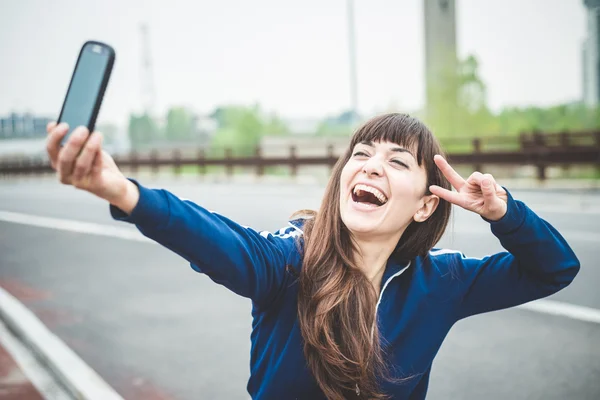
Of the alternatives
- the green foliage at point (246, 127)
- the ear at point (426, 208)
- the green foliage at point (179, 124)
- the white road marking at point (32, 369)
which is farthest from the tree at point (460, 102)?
the green foliage at point (179, 124)

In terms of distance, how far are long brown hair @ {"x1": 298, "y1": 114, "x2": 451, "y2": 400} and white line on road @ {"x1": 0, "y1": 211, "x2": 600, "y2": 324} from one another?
3.82 metres

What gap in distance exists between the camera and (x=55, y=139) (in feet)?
4.88

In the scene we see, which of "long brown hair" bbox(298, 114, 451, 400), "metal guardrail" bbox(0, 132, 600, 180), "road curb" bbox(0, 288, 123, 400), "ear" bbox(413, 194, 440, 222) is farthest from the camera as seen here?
"metal guardrail" bbox(0, 132, 600, 180)

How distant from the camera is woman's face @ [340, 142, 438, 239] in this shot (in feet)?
7.34

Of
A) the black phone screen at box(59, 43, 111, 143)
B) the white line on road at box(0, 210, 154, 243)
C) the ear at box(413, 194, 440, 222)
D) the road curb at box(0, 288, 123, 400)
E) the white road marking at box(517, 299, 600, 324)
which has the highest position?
the black phone screen at box(59, 43, 111, 143)

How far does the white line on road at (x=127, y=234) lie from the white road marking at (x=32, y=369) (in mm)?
4010

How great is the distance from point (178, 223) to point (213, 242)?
133 millimetres

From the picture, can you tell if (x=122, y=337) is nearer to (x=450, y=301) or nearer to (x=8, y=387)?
(x=8, y=387)

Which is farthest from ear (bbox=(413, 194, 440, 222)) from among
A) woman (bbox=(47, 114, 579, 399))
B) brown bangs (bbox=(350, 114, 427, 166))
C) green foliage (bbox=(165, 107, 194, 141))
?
green foliage (bbox=(165, 107, 194, 141))

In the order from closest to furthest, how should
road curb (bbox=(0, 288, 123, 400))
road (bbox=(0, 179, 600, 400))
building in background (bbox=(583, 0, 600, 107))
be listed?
road curb (bbox=(0, 288, 123, 400)) < road (bbox=(0, 179, 600, 400)) < building in background (bbox=(583, 0, 600, 107))

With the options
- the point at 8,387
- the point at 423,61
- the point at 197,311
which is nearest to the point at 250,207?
the point at 197,311

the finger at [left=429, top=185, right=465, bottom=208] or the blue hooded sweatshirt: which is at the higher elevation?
the finger at [left=429, top=185, right=465, bottom=208]

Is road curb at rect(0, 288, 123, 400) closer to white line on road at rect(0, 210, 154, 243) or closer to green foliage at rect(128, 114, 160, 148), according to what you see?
white line on road at rect(0, 210, 154, 243)

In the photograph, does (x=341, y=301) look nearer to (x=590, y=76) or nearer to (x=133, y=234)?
(x=133, y=234)
